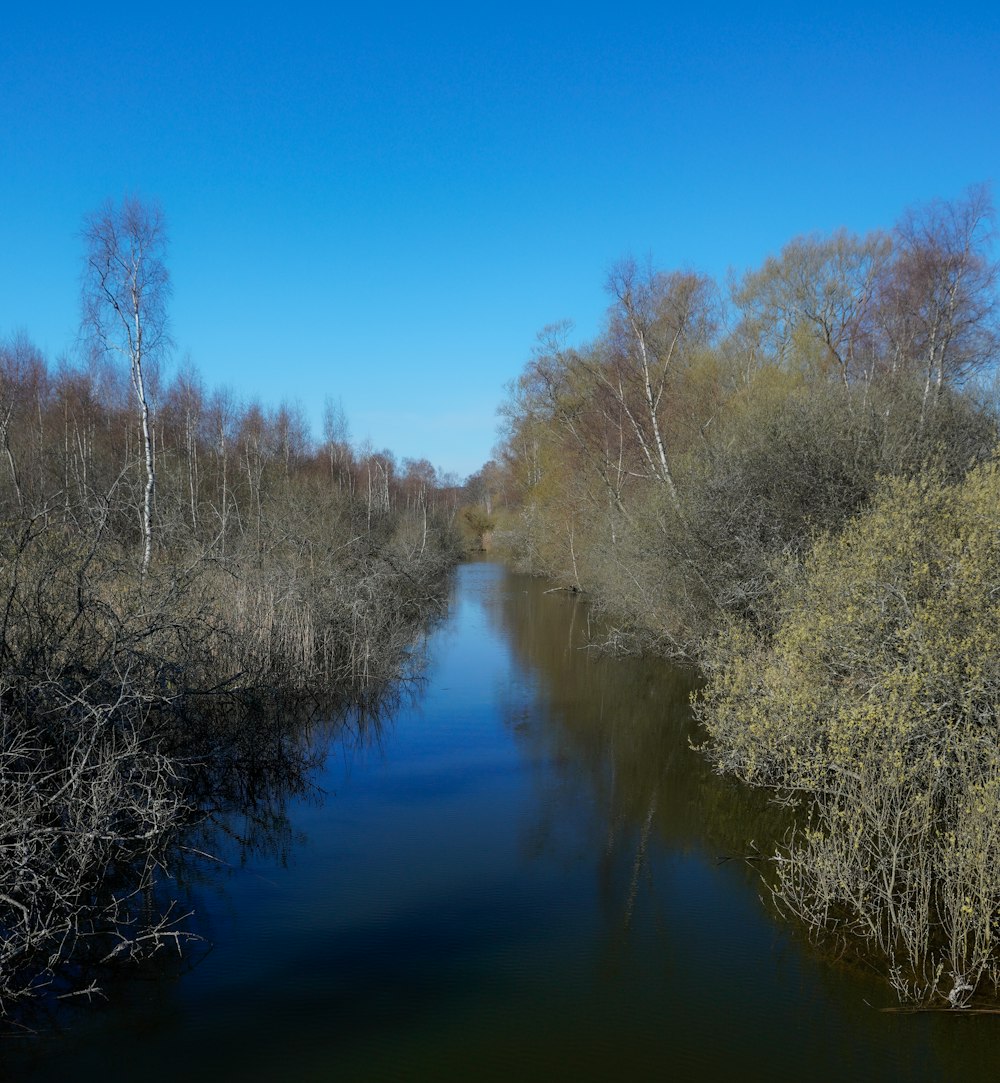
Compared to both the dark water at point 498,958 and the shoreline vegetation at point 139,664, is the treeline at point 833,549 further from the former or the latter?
the shoreline vegetation at point 139,664

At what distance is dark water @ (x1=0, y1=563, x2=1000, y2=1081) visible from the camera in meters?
4.29

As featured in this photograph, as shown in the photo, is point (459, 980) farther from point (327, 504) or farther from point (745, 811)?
point (327, 504)

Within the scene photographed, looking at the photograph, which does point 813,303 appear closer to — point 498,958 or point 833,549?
point 833,549

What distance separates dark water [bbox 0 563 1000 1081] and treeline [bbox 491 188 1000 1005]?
55 centimetres

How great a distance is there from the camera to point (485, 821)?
24.6 ft

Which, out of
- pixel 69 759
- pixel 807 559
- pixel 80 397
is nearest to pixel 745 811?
pixel 807 559

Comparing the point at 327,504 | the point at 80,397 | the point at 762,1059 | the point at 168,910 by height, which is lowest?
the point at 762,1059

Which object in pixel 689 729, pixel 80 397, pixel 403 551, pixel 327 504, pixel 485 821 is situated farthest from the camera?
pixel 80 397

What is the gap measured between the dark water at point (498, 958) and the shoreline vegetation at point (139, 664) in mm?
454

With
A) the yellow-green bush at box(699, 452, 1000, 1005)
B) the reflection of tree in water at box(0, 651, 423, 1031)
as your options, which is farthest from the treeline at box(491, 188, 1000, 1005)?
the reflection of tree in water at box(0, 651, 423, 1031)

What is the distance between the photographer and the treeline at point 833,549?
5.50 metres

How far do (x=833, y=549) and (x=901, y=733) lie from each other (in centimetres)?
308

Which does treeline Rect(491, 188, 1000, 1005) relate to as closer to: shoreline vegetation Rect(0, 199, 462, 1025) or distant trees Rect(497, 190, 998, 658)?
distant trees Rect(497, 190, 998, 658)

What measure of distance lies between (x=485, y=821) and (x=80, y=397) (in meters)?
26.3
